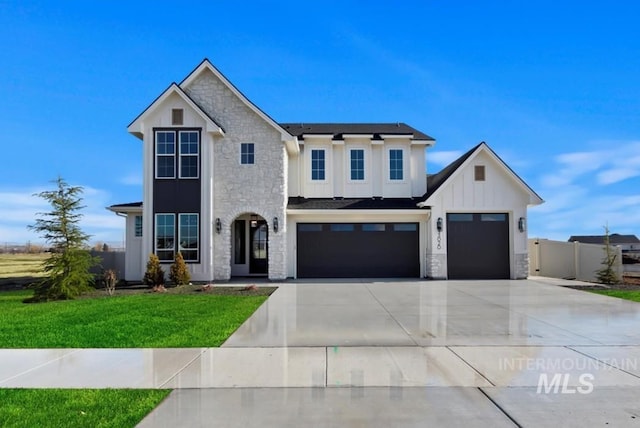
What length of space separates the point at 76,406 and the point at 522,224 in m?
18.1

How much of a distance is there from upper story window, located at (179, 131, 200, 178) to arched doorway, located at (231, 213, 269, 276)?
3.56 meters

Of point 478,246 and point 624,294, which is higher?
point 478,246

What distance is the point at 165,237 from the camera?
17469 millimetres

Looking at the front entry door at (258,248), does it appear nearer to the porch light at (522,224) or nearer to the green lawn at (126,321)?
the green lawn at (126,321)

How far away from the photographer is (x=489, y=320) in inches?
368

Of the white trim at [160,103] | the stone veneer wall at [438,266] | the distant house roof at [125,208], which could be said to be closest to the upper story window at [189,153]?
the white trim at [160,103]

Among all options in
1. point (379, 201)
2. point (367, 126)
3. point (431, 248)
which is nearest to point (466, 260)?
point (431, 248)

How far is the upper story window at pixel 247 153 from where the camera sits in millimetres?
18125

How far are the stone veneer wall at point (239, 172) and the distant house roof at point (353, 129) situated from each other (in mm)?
2605

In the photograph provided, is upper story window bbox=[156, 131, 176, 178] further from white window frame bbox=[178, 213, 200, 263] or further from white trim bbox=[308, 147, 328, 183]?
white trim bbox=[308, 147, 328, 183]

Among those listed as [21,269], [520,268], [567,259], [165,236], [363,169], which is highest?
[363,169]

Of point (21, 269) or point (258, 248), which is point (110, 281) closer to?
point (258, 248)

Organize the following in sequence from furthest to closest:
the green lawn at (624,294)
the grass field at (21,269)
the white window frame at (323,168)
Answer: the white window frame at (323,168)
the grass field at (21,269)
the green lawn at (624,294)

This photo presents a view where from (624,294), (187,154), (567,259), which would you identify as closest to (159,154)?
(187,154)
